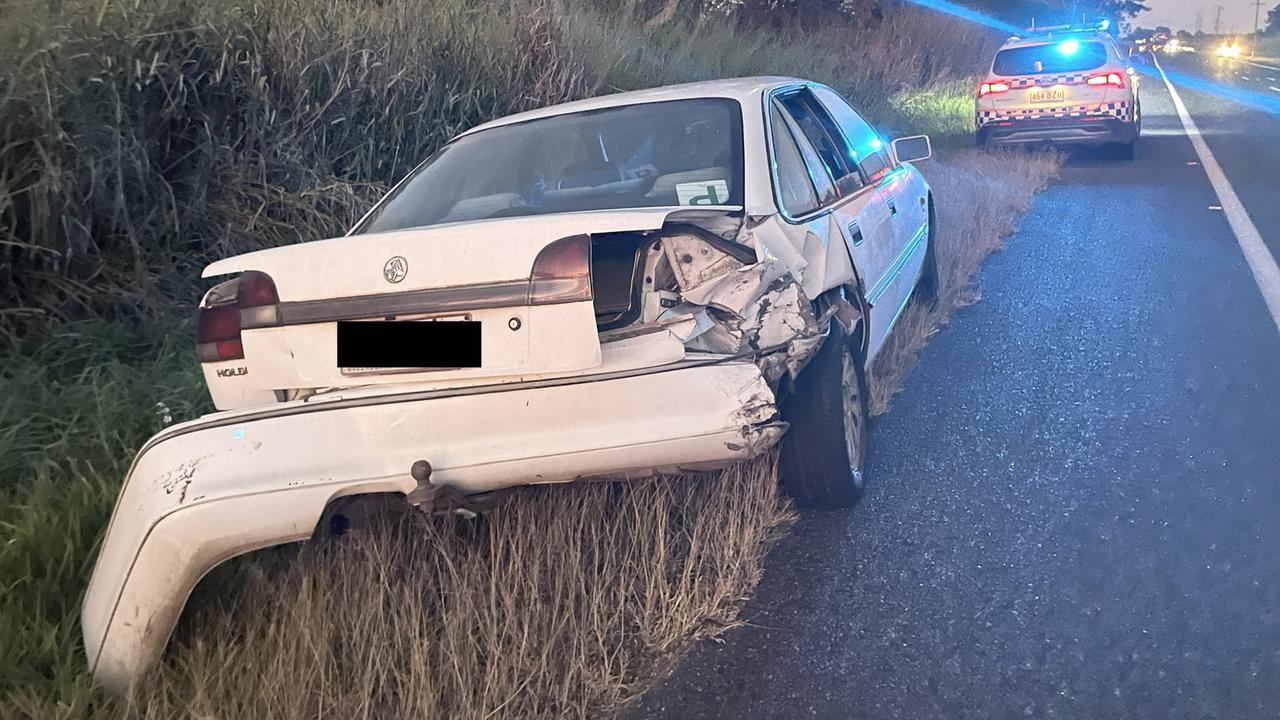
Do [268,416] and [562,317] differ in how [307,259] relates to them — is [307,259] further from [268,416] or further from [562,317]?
[562,317]

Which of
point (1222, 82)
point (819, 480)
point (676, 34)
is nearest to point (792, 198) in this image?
point (819, 480)

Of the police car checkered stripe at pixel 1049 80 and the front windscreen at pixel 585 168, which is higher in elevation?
the front windscreen at pixel 585 168

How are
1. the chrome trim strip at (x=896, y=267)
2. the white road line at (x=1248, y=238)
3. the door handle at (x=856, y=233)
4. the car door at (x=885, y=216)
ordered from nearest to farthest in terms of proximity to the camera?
the door handle at (x=856, y=233), the chrome trim strip at (x=896, y=267), the car door at (x=885, y=216), the white road line at (x=1248, y=238)

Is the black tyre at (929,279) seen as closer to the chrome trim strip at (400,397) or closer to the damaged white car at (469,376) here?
the damaged white car at (469,376)

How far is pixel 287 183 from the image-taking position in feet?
18.1

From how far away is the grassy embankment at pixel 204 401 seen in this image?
8.79 ft

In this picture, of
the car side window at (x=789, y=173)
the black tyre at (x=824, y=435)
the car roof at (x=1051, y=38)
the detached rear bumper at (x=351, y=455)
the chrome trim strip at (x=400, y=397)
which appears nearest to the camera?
the detached rear bumper at (x=351, y=455)

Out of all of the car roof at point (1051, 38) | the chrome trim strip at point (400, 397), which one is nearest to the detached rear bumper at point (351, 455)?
the chrome trim strip at point (400, 397)

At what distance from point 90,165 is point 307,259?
211 cm

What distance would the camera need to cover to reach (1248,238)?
7898 mm

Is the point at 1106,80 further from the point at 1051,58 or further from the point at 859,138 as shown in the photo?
the point at 859,138

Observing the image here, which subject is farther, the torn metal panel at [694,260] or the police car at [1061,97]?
the police car at [1061,97]

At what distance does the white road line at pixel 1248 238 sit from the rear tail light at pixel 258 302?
5.02 m

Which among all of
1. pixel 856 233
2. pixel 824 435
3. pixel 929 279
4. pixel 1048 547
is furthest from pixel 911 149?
pixel 1048 547
